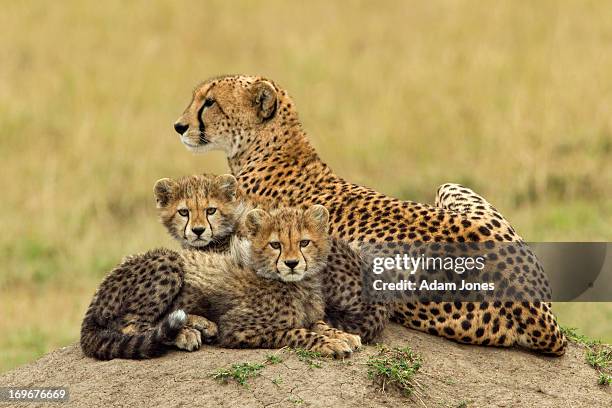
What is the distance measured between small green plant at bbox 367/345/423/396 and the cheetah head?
1.75 metres

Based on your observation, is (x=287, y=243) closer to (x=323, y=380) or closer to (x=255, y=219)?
(x=255, y=219)

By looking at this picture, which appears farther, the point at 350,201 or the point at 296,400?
the point at 350,201

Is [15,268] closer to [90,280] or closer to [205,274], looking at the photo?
[90,280]

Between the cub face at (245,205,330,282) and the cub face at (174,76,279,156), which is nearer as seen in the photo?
the cub face at (245,205,330,282)

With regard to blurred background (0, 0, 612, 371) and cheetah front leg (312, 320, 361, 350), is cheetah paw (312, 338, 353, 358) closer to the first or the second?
cheetah front leg (312, 320, 361, 350)

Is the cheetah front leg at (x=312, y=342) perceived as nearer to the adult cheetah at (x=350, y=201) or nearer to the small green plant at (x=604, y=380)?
the adult cheetah at (x=350, y=201)

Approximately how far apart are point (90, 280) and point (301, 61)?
14.8 feet

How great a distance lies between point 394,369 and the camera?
495 cm

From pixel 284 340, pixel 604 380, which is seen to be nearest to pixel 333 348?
pixel 284 340

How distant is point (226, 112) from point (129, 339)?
171 centimetres

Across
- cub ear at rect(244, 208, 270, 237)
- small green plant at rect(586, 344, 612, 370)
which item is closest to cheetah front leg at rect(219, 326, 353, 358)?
cub ear at rect(244, 208, 270, 237)

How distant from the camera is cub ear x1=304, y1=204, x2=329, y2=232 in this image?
16.5 ft

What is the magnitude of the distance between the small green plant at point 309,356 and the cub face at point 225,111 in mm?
1800

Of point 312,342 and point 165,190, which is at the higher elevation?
point 165,190
